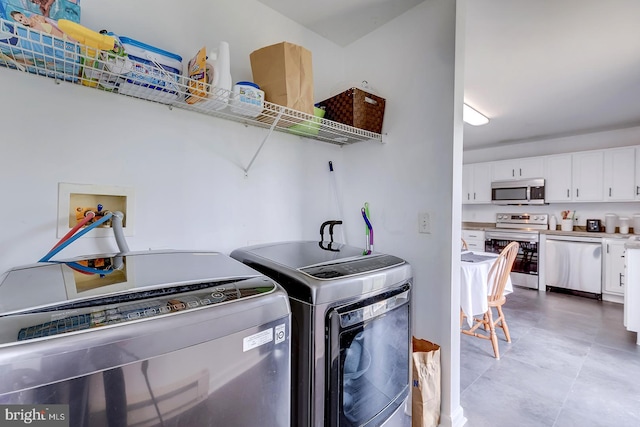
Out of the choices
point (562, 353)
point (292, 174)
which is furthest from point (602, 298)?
point (292, 174)

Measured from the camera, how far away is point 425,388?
4.64 feet

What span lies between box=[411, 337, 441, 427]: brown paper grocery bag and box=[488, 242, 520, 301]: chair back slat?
4.50ft

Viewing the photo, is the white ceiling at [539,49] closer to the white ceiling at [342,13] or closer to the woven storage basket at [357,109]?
the white ceiling at [342,13]

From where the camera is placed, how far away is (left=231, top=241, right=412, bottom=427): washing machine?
969 mm

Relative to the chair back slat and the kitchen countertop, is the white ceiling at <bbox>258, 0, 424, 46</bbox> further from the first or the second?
the kitchen countertop

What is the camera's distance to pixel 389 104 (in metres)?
1.76

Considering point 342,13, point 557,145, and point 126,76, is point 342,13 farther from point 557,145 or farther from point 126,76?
point 557,145

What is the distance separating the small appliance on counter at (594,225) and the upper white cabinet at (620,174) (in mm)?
380

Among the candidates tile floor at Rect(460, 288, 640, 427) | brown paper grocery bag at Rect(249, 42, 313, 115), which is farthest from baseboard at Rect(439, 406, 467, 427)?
brown paper grocery bag at Rect(249, 42, 313, 115)

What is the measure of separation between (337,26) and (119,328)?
1.92m

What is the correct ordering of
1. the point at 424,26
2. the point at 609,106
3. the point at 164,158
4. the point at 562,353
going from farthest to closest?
the point at 609,106, the point at 562,353, the point at 424,26, the point at 164,158

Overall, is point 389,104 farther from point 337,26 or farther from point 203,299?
point 203,299

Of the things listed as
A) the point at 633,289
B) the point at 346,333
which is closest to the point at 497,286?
the point at 633,289

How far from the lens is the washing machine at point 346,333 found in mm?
969
